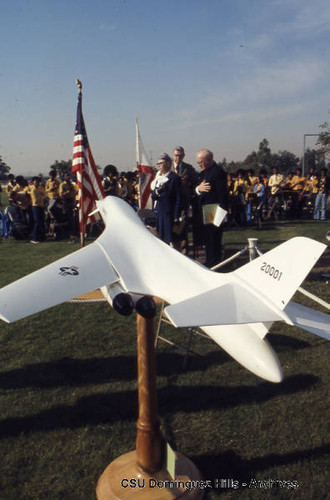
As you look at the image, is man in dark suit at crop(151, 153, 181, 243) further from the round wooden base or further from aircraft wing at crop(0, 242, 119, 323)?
the round wooden base

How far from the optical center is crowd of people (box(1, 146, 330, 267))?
708cm

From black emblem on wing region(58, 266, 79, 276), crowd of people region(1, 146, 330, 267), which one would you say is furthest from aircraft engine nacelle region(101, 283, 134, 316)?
crowd of people region(1, 146, 330, 267)

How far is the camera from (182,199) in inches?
320

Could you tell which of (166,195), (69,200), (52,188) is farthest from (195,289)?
(52,188)

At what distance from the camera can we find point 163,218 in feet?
26.7

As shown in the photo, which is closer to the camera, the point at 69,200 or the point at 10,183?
the point at 69,200

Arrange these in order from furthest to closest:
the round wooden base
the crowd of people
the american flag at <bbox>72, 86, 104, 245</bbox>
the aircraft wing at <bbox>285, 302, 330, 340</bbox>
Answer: the american flag at <bbox>72, 86, 104, 245</bbox>
the crowd of people
the round wooden base
the aircraft wing at <bbox>285, 302, 330, 340</bbox>

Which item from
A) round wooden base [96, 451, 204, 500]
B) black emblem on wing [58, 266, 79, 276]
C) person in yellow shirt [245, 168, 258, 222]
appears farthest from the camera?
person in yellow shirt [245, 168, 258, 222]

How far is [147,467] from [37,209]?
36.9ft

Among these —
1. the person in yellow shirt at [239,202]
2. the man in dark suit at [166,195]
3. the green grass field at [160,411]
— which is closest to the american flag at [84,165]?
the man in dark suit at [166,195]

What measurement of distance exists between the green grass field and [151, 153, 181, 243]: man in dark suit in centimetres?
287

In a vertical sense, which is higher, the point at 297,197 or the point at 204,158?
the point at 204,158

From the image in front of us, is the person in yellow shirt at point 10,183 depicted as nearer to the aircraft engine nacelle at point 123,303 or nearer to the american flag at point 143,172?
the american flag at point 143,172

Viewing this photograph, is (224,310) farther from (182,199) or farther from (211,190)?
(182,199)
